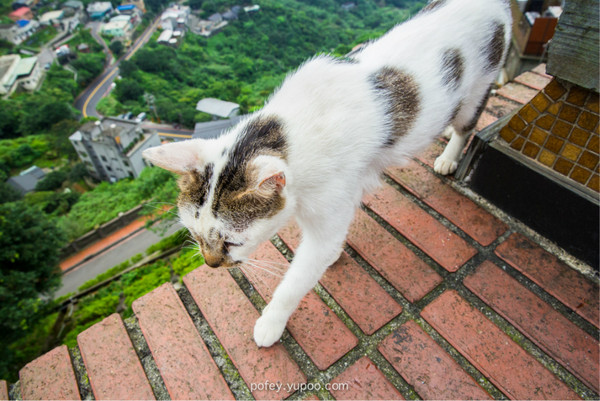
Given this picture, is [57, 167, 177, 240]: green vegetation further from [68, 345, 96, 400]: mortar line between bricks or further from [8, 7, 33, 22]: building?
[8, 7, 33, 22]: building

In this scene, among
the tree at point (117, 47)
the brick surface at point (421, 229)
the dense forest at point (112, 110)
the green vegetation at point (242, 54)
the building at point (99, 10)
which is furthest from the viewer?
the building at point (99, 10)

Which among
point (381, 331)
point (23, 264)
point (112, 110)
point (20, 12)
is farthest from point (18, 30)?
point (381, 331)

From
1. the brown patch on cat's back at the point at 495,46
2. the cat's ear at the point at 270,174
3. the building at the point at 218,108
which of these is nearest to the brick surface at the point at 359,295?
the cat's ear at the point at 270,174

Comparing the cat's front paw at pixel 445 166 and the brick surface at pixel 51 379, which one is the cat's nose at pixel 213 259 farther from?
the cat's front paw at pixel 445 166

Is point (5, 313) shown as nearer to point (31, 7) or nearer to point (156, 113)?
point (156, 113)

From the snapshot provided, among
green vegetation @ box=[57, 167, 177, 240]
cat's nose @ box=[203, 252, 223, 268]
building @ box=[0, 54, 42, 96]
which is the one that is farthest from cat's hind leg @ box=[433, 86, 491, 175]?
building @ box=[0, 54, 42, 96]
